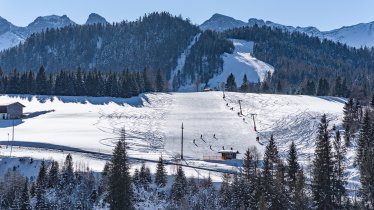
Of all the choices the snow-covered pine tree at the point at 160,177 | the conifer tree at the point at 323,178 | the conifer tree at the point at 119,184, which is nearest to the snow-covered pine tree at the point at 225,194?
the snow-covered pine tree at the point at 160,177

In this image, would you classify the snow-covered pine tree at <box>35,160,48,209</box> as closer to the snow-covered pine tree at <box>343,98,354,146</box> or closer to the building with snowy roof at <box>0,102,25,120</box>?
the snow-covered pine tree at <box>343,98,354,146</box>

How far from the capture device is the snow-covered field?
262 ft

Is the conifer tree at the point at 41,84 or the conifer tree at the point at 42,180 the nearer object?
the conifer tree at the point at 42,180

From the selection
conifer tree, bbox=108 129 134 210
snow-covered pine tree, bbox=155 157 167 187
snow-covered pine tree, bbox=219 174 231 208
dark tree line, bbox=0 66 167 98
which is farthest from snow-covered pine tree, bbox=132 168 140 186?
dark tree line, bbox=0 66 167 98

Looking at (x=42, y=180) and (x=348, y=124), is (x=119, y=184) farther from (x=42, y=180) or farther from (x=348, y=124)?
(x=348, y=124)

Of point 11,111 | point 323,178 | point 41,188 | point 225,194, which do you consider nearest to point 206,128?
point 225,194

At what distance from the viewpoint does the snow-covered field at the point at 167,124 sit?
79938mm

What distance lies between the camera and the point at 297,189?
53.4 meters

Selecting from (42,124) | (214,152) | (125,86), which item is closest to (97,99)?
(125,86)

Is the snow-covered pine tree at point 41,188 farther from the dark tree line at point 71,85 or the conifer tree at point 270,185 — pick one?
the dark tree line at point 71,85

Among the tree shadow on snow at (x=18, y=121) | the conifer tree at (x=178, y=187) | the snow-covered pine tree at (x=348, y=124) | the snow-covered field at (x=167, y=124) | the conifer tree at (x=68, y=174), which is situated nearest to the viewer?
the conifer tree at (x=178, y=187)

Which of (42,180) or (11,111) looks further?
(11,111)

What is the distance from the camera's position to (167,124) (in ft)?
338

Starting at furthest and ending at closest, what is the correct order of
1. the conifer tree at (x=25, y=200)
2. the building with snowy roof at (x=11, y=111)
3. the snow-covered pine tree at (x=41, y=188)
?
the building with snowy roof at (x=11, y=111) → the snow-covered pine tree at (x=41, y=188) → the conifer tree at (x=25, y=200)
